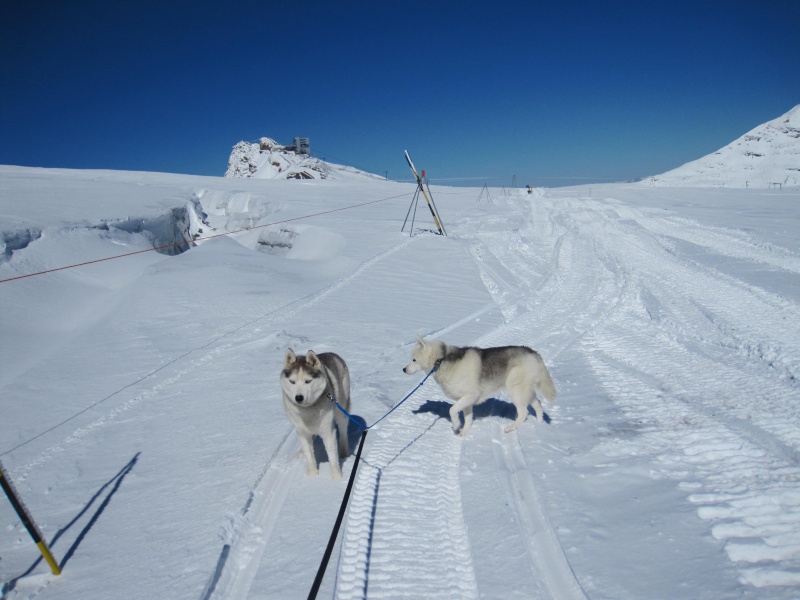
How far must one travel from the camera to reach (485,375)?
17.9 ft

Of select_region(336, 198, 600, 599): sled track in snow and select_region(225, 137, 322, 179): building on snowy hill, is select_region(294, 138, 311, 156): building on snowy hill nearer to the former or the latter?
select_region(225, 137, 322, 179): building on snowy hill

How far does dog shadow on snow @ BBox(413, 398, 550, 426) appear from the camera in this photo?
241 inches

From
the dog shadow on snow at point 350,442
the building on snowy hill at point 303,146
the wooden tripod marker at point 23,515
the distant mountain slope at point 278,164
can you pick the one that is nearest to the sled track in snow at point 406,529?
the dog shadow on snow at point 350,442

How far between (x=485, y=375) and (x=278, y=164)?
93.7 metres

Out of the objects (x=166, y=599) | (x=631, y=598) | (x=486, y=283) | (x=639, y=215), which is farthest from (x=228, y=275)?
(x=639, y=215)

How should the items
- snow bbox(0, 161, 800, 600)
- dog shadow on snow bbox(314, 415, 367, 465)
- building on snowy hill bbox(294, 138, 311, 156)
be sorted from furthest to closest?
building on snowy hill bbox(294, 138, 311, 156), dog shadow on snow bbox(314, 415, 367, 465), snow bbox(0, 161, 800, 600)

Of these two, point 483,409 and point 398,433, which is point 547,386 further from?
point 398,433

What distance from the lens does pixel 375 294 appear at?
1196 centimetres

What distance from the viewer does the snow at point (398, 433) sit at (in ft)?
11.3

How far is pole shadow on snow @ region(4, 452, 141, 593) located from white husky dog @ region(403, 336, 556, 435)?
3519 mm

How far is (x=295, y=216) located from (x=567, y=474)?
20.0 meters

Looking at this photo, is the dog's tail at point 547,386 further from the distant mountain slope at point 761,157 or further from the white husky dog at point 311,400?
the distant mountain slope at point 761,157

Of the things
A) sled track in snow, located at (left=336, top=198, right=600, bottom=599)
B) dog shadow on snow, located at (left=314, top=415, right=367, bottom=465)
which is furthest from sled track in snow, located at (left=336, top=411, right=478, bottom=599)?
dog shadow on snow, located at (left=314, top=415, right=367, bottom=465)

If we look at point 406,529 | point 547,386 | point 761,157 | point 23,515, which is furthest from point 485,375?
point 761,157
